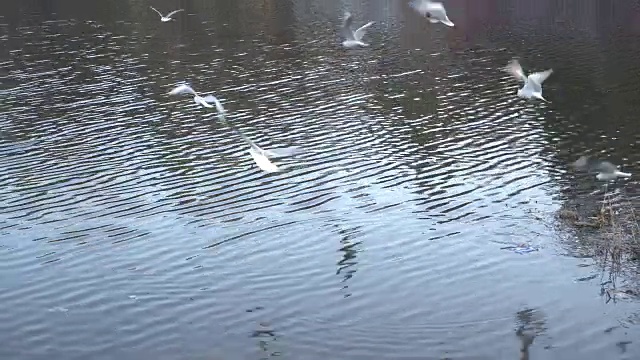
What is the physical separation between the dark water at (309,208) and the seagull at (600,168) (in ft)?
1.92

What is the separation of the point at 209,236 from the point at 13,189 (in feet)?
21.0

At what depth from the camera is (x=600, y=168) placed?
2323 centimetres

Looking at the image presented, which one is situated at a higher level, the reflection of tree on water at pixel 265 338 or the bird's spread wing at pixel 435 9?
the bird's spread wing at pixel 435 9

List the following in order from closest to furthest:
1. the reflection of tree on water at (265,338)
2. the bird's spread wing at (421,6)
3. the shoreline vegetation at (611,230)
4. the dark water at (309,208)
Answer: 1. the reflection of tree on water at (265,338)
2. the dark water at (309,208)
3. the shoreline vegetation at (611,230)
4. the bird's spread wing at (421,6)

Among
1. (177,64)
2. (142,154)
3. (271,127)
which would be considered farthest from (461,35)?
(142,154)

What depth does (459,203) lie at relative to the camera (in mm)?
22422

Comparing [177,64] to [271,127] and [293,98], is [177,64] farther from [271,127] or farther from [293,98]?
[271,127]

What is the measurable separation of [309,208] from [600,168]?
6.94m

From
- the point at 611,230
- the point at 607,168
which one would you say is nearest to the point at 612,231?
the point at 611,230

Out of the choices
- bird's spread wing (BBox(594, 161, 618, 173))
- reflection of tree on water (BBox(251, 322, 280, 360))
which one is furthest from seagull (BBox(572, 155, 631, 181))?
reflection of tree on water (BBox(251, 322, 280, 360))

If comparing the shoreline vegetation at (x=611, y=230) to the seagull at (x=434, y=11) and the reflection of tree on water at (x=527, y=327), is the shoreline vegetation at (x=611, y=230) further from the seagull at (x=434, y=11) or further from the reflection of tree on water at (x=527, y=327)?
the seagull at (x=434, y=11)

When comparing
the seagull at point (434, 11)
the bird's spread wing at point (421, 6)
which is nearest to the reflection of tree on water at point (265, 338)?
the seagull at point (434, 11)

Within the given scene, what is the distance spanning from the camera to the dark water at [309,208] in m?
16.1

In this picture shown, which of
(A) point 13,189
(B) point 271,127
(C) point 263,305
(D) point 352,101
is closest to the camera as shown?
(C) point 263,305
